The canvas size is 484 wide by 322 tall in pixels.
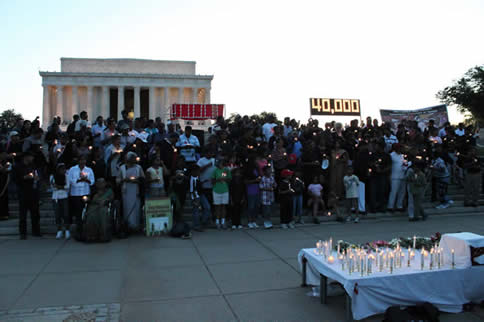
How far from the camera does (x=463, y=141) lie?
14930 mm

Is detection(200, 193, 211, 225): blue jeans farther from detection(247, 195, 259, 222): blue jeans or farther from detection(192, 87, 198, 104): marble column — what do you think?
detection(192, 87, 198, 104): marble column

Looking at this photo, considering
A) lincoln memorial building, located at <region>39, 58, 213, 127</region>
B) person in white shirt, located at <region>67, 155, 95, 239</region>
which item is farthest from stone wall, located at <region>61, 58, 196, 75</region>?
person in white shirt, located at <region>67, 155, 95, 239</region>

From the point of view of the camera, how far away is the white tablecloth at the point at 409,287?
4664mm

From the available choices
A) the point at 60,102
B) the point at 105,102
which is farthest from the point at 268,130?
the point at 60,102

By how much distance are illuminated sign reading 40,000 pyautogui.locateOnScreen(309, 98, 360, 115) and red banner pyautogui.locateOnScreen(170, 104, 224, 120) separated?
950cm

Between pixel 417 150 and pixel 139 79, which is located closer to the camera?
pixel 417 150

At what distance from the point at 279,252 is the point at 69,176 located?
5462 millimetres

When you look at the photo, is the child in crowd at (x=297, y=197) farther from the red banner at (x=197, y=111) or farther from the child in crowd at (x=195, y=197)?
the red banner at (x=197, y=111)

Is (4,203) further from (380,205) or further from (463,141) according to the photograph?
(463,141)

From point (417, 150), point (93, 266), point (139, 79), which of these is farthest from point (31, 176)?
point (139, 79)

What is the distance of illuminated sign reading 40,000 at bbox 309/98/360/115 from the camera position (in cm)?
1809

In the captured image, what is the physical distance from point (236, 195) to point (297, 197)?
1.79 metres

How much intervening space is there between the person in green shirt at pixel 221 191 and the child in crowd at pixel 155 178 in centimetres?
147

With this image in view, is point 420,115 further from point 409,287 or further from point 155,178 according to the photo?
point 409,287
